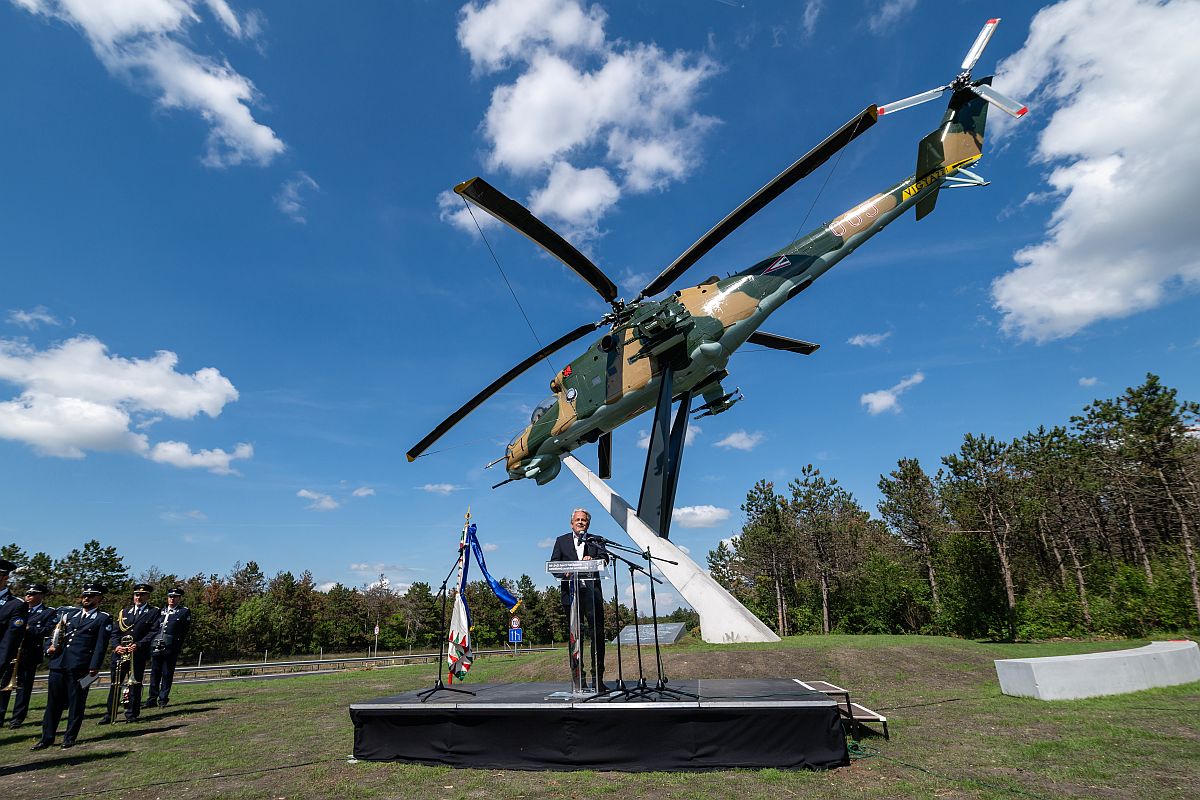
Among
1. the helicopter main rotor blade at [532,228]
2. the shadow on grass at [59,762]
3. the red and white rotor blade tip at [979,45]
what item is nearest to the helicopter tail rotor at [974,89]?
the red and white rotor blade tip at [979,45]

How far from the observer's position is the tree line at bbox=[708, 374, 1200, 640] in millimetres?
20266

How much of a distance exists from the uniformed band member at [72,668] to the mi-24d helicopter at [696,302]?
7.06 metres

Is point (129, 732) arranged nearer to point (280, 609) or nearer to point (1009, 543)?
point (1009, 543)

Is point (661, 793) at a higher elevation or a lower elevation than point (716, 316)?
lower

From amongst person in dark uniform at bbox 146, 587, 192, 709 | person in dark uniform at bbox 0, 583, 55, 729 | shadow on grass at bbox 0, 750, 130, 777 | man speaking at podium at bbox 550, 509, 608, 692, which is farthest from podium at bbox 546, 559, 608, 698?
person in dark uniform at bbox 146, 587, 192, 709

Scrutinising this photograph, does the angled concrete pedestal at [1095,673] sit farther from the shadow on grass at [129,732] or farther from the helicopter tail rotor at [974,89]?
the shadow on grass at [129,732]

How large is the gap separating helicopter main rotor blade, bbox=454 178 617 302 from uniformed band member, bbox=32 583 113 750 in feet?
27.1

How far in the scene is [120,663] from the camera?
9.48 meters

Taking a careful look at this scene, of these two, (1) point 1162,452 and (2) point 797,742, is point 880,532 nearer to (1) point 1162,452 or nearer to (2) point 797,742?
(1) point 1162,452

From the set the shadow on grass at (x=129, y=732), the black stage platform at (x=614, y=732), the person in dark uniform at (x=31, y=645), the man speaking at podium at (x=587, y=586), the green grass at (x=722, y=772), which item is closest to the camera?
the green grass at (x=722, y=772)

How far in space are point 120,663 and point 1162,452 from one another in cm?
2984

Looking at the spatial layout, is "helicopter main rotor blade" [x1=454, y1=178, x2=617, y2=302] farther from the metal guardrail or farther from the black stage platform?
the metal guardrail

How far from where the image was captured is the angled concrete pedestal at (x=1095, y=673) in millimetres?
8344

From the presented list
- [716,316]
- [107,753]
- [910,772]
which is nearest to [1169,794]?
[910,772]
